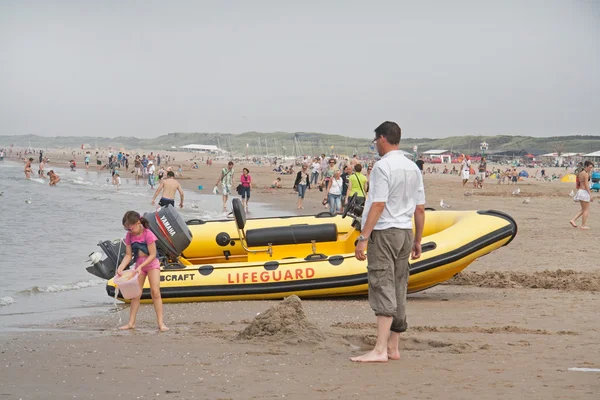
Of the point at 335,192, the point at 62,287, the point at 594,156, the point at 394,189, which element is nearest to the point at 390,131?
the point at 394,189

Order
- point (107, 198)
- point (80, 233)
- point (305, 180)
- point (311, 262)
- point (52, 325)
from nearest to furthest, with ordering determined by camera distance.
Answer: point (52, 325)
point (311, 262)
point (80, 233)
point (305, 180)
point (107, 198)

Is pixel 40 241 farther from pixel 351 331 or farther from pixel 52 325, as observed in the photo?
pixel 351 331

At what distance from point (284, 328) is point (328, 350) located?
16.8 inches

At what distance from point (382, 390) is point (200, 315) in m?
3.54

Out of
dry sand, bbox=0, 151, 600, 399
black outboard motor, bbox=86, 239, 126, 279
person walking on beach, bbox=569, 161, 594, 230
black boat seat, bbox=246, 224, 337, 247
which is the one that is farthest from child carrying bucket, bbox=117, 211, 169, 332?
person walking on beach, bbox=569, 161, 594, 230

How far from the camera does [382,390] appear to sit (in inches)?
169

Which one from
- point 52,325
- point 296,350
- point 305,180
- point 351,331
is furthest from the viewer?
point 305,180

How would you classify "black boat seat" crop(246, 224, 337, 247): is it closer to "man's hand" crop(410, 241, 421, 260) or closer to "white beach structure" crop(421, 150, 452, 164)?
"man's hand" crop(410, 241, 421, 260)

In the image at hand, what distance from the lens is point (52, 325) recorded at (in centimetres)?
695

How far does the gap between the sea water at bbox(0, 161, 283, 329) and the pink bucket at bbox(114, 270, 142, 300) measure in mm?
1037

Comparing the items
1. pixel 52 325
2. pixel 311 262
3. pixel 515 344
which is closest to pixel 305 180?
pixel 311 262

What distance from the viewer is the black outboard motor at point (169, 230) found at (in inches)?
336

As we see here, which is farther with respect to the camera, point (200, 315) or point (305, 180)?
point (305, 180)

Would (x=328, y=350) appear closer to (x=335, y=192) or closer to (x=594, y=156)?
(x=335, y=192)
